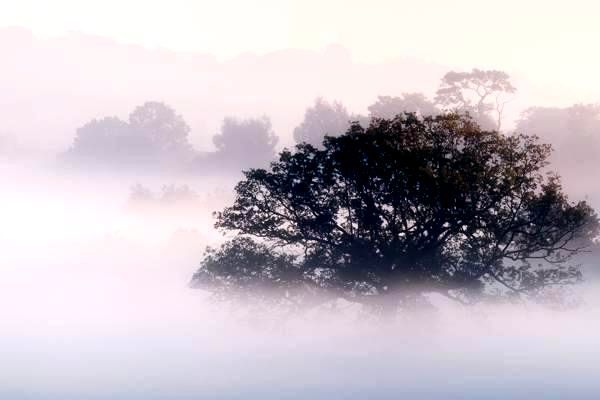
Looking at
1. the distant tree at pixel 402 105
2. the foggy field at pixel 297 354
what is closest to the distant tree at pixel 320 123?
the distant tree at pixel 402 105

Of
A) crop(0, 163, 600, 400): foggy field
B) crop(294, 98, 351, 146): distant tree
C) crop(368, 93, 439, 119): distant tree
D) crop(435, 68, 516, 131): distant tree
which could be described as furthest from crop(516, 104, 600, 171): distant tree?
crop(0, 163, 600, 400): foggy field

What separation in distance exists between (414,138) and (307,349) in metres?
12.9

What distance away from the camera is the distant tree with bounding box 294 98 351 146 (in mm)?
173250

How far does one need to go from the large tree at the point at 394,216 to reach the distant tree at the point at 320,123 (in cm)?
12479

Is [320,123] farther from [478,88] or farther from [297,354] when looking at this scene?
[297,354]

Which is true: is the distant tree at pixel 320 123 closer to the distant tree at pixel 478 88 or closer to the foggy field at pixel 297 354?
the distant tree at pixel 478 88

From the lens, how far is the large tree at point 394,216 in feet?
145

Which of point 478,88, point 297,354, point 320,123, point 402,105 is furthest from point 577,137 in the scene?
point 297,354

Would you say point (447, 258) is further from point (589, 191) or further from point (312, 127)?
point (312, 127)

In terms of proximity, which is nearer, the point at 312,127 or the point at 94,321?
the point at 94,321

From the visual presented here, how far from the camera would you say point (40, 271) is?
10150cm

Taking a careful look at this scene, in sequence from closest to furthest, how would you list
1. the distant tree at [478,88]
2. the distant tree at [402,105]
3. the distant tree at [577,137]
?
the distant tree at [577,137] → the distant tree at [478,88] → the distant tree at [402,105]

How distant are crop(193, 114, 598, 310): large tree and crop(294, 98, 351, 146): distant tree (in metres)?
125

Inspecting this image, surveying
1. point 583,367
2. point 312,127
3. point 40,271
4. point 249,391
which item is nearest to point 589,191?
point 312,127
